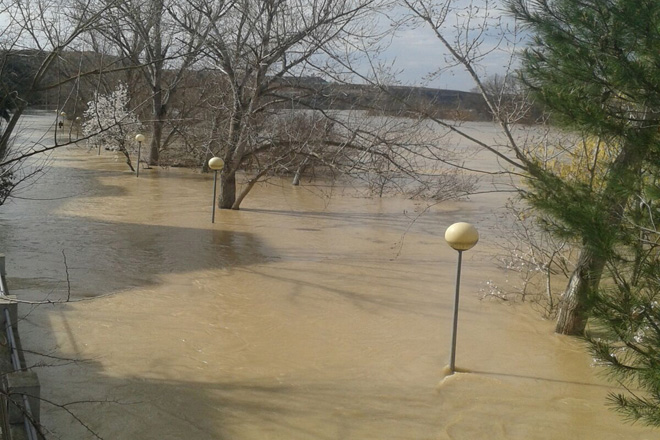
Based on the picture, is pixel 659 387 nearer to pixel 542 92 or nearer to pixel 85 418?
pixel 542 92

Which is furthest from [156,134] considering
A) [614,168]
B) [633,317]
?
[633,317]

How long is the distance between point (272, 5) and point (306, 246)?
619cm

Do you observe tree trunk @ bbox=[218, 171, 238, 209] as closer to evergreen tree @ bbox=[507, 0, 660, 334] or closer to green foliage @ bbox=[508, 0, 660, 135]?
green foliage @ bbox=[508, 0, 660, 135]

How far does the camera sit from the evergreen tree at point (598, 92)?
14.8 ft

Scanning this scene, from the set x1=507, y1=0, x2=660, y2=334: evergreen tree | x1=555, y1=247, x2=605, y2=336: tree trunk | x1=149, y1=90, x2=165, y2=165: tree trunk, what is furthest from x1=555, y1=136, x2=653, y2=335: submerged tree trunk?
x1=149, y1=90, x2=165, y2=165: tree trunk

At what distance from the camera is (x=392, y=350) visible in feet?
30.5

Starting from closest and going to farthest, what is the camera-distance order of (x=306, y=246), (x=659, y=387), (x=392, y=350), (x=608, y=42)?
1. (x=659, y=387)
2. (x=608, y=42)
3. (x=392, y=350)
4. (x=306, y=246)

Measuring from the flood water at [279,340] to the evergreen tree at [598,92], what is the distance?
3135mm

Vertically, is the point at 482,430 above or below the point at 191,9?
below

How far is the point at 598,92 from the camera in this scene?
5.43m

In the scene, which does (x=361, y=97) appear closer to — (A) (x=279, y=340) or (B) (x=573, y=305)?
(B) (x=573, y=305)

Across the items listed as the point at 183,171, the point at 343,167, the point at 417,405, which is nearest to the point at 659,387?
the point at 417,405

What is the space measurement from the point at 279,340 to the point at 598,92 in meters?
5.55

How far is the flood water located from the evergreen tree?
3135mm
